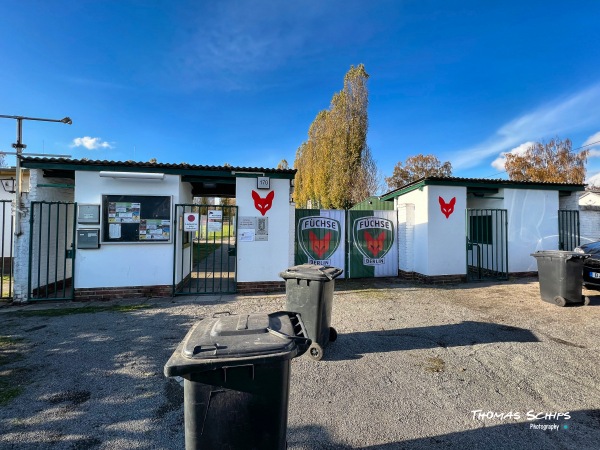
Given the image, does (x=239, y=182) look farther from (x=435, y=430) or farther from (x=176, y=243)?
(x=435, y=430)

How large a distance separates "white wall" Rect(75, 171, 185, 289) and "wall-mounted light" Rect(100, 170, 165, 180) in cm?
14

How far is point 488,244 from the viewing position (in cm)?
959

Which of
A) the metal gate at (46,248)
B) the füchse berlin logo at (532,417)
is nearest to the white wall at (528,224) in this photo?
the füchse berlin logo at (532,417)

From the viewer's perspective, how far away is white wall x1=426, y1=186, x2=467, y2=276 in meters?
8.50

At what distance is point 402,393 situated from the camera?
3.00 m

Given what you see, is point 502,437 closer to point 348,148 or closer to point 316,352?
point 316,352

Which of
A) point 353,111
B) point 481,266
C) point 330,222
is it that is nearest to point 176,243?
point 330,222

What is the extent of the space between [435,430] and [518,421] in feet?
2.74

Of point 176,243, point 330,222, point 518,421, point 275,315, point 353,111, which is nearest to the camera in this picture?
point 275,315

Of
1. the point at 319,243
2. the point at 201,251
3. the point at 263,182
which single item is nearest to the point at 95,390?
the point at 263,182

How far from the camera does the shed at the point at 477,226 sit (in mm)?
8562

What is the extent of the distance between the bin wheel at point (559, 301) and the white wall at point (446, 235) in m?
2.62

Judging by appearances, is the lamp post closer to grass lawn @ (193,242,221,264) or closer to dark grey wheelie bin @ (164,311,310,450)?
grass lawn @ (193,242,221,264)

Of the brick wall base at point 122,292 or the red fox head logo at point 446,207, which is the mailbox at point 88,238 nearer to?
the brick wall base at point 122,292
